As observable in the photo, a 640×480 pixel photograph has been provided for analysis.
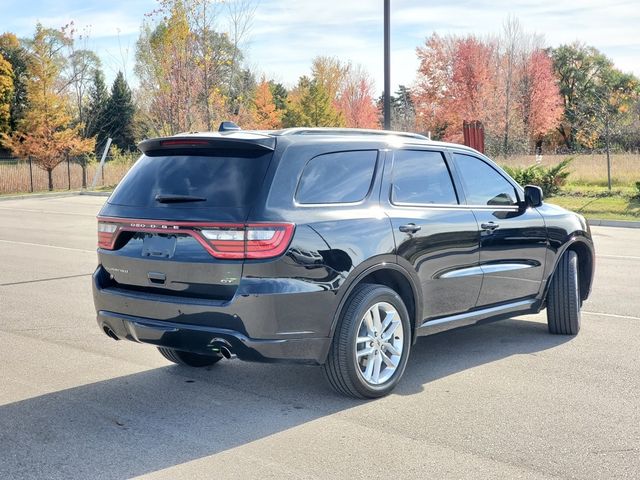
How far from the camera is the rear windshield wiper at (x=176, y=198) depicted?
5047mm

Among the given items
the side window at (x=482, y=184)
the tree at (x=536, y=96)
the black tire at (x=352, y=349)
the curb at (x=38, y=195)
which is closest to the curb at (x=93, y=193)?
the curb at (x=38, y=195)

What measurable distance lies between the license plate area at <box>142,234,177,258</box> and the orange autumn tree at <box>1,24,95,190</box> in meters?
32.5

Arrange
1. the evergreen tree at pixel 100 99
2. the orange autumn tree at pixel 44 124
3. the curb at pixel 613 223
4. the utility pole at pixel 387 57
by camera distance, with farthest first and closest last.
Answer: the evergreen tree at pixel 100 99, the orange autumn tree at pixel 44 124, the utility pole at pixel 387 57, the curb at pixel 613 223

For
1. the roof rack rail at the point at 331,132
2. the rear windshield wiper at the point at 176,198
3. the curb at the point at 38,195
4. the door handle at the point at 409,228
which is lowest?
the curb at the point at 38,195

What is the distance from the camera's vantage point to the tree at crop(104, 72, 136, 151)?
65500mm

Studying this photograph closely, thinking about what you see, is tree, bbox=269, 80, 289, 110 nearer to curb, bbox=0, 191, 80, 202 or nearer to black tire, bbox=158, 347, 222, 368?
curb, bbox=0, 191, 80, 202

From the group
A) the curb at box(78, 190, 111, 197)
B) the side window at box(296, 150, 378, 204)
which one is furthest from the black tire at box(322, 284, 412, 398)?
the curb at box(78, 190, 111, 197)

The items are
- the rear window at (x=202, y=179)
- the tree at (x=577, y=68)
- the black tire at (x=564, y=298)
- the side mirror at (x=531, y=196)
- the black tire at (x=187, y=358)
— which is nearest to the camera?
the rear window at (x=202, y=179)

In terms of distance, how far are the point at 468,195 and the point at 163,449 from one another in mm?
3206

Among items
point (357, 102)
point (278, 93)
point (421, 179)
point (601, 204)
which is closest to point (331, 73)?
point (357, 102)

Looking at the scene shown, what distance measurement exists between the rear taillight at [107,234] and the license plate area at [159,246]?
0.32 meters

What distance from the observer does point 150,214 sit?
17.1 ft

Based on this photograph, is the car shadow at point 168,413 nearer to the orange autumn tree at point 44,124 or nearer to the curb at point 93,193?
the curb at point 93,193

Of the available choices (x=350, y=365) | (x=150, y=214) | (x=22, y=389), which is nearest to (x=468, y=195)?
(x=350, y=365)
